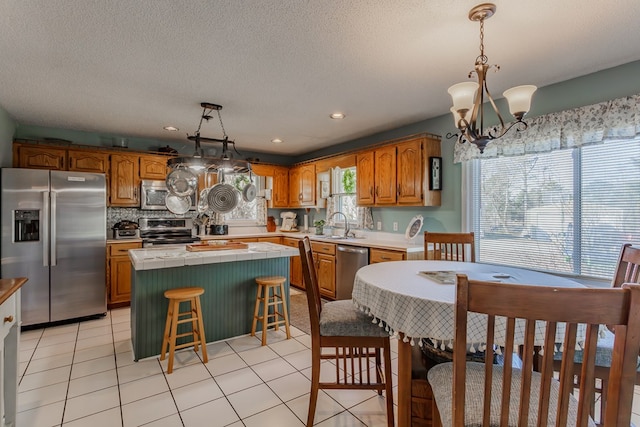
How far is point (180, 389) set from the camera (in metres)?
2.24

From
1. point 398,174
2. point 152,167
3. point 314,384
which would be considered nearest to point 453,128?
point 398,174

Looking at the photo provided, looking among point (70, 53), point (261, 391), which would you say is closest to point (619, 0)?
point (261, 391)

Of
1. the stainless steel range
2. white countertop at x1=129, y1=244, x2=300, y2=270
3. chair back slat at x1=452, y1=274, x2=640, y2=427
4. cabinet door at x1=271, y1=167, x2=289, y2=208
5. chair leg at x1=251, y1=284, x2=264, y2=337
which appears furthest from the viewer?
cabinet door at x1=271, y1=167, x2=289, y2=208

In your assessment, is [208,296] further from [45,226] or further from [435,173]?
[435,173]

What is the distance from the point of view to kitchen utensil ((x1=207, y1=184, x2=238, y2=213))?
9.76 feet

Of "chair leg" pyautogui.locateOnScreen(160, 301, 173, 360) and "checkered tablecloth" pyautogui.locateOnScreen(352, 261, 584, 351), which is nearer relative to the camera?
"checkered tablecloth" pyautogui.locateOnScreen(352, 261, 584, 351)

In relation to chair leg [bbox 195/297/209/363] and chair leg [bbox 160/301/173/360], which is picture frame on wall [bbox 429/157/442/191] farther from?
chair leg [bbox 160/301/173/360]

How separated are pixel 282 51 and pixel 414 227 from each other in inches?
102

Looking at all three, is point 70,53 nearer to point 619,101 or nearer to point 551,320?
point 551,320

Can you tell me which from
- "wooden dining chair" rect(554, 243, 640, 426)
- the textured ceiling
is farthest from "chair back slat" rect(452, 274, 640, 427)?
the textured ceiling

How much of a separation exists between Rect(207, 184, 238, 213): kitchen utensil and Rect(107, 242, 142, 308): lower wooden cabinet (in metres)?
1.98

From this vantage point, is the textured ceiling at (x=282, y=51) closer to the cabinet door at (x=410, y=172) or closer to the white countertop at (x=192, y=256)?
the cabinet door at (x=410, y=172)

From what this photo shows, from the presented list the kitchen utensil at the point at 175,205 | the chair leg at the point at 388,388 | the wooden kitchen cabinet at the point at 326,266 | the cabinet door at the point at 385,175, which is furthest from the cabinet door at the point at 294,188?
the chair leg at the point at 388,388

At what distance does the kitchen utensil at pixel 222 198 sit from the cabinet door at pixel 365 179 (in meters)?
1.95
